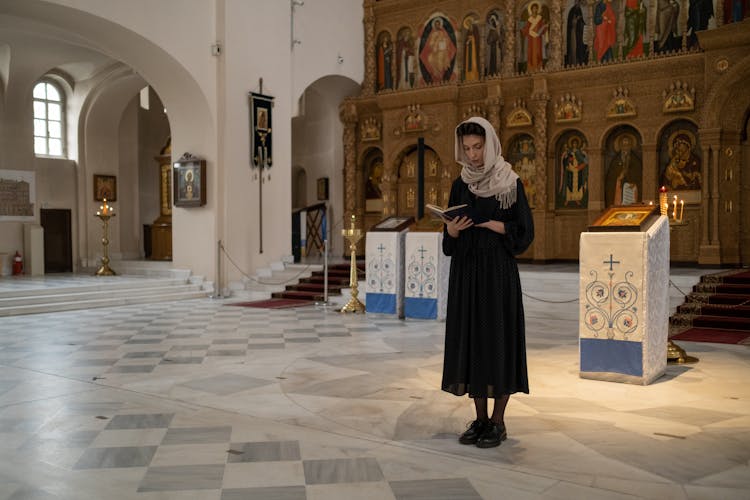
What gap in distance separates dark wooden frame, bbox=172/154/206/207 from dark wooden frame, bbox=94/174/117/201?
439 centimetres

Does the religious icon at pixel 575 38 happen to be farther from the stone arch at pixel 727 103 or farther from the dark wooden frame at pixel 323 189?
the dark wooden frame at pixel 323 189

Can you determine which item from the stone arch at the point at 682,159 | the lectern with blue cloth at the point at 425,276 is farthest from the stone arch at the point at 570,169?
the lectern with blue cloth at the point at 425,276

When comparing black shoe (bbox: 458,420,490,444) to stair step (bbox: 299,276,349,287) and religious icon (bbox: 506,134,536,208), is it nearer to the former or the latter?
stair step (bbox: 299,276,349,287)

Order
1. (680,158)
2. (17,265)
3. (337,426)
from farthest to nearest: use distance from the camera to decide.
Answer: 1. (17,265)
2. (680,158)
3. (337,426)

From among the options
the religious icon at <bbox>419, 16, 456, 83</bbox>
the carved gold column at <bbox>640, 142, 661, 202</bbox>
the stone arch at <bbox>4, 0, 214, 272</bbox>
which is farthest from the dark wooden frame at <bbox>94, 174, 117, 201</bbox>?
the carved gold column at <bbox>640, 142, 661, 202</bbox>

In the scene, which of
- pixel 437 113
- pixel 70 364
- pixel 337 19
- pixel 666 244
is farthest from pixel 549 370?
pixel 337 19

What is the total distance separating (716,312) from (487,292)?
6423 mm

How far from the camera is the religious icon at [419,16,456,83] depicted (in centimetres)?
1541

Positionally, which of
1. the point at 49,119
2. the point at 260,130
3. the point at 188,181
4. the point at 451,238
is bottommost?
the point at 451,238

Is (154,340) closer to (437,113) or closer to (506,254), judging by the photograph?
(506,254)

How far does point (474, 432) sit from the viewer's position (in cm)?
366

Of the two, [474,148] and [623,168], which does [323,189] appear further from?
[474,148]

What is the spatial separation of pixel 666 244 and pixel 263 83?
9.85 metres

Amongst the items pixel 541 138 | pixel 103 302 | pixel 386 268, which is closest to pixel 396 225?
pixel 386 268
